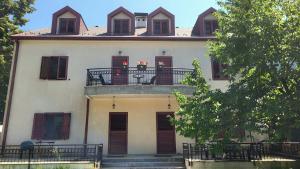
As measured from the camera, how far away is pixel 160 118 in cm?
1662

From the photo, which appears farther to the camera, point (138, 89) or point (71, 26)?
point (71, 26)

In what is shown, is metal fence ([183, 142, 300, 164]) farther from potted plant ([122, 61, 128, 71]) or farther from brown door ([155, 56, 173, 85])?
potted plant ([122, 61, 128, 71])

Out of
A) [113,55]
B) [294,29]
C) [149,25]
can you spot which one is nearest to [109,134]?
[113,55]

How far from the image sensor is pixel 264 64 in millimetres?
9891

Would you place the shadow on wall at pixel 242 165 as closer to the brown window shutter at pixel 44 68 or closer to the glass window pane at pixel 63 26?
the brown window shutter at pixel 44 68

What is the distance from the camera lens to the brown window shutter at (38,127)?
15867mm

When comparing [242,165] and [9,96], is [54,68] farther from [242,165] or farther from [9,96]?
[242,165]

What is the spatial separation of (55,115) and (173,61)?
7762mm

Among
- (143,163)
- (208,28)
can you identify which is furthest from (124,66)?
(208,28)

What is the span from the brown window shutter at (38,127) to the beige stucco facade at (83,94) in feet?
0.80

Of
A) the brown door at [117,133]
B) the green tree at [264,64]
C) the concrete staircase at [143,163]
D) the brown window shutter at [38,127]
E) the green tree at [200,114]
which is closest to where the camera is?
the green tree at [264,64]

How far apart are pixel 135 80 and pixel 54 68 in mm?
5011

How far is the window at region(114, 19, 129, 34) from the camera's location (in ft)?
61.4

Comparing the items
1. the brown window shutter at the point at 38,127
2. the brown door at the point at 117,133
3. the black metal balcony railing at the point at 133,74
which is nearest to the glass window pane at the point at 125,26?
the black metal balcony railing at the point at 133,74
